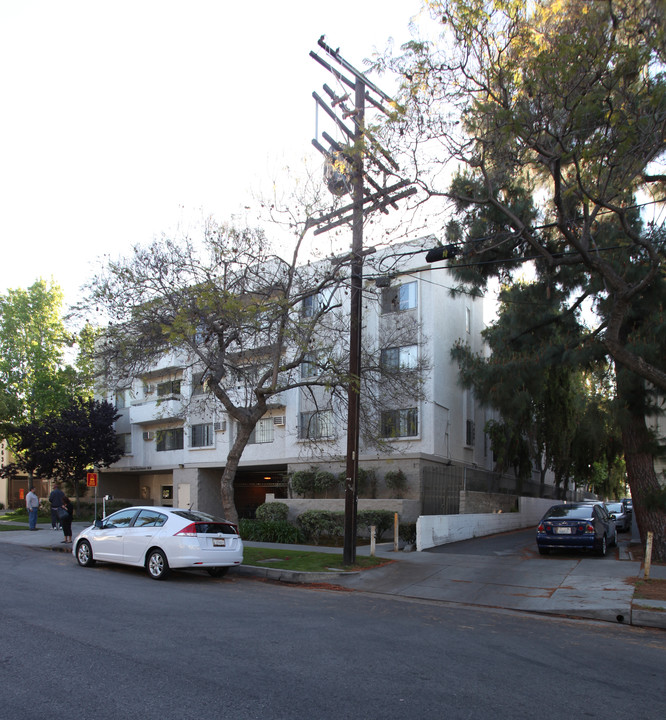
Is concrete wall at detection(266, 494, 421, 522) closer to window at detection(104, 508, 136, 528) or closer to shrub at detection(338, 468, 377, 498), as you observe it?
shrub at detection(338, 468, 377, 498)

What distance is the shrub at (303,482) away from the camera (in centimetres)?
2573

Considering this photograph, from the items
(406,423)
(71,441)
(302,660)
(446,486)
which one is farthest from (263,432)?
(302,660)

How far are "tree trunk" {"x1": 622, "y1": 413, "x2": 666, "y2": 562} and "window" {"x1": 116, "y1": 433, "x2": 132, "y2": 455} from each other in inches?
1081

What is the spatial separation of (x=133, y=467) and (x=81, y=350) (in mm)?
20087

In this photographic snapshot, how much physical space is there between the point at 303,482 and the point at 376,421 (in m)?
8.17

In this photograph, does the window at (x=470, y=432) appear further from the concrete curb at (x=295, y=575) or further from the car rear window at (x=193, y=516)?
the car rear window at (x=193, y=516)

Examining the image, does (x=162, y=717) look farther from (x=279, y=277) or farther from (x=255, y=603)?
(x=279, y=277)

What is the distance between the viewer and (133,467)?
116ft

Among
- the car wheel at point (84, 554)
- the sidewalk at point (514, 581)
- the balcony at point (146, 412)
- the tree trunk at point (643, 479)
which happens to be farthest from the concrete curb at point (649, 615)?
the balcony at point (146, 412)

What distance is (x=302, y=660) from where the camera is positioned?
20.1 ft

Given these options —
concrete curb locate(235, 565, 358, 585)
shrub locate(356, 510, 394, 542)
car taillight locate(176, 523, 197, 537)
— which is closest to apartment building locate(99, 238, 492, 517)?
shrub locate(356, 510, 394, 542)

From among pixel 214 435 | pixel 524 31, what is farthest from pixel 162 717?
pixel 214 435

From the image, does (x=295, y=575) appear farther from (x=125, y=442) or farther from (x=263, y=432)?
(x=125, y=442)

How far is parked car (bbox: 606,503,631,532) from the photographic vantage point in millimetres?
26109
